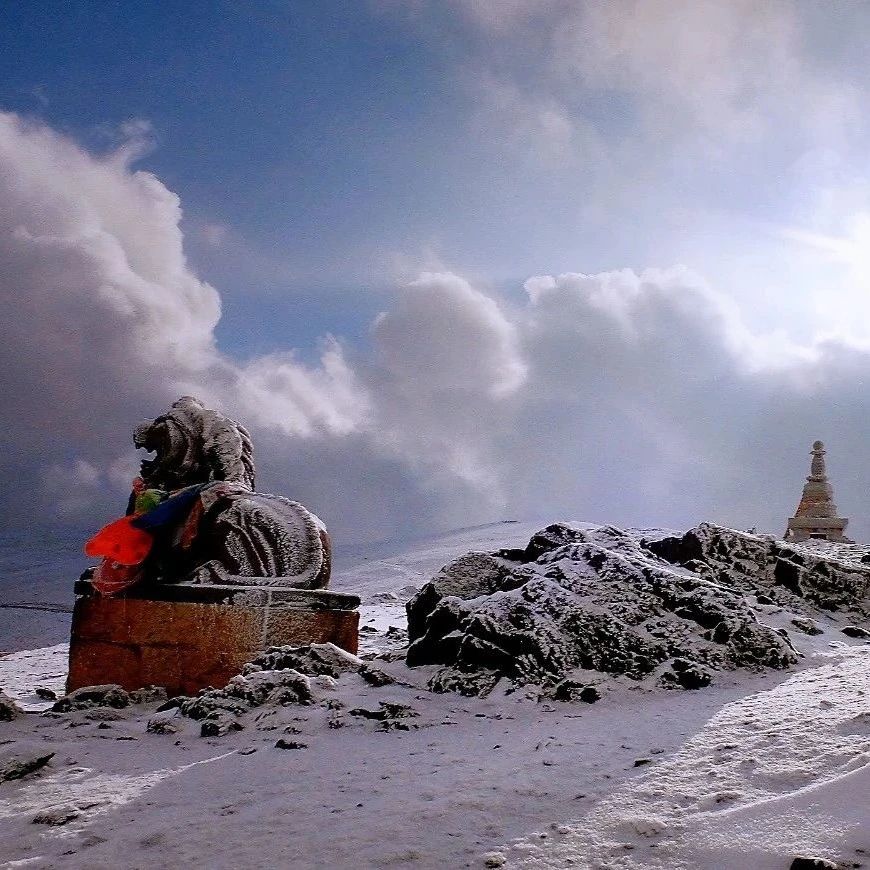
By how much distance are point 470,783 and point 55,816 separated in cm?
129

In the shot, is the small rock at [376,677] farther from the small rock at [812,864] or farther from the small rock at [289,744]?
the small rock at [812,864]

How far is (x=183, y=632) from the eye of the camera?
4.35m

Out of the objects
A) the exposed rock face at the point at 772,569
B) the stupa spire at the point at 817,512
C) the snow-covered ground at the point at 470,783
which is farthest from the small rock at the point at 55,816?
the stupa spire at the point at 817,512

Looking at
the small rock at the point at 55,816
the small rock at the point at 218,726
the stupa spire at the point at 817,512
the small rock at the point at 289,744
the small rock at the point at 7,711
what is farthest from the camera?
the stupa spire at the point at 817,512

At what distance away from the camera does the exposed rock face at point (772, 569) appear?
5.62 metres

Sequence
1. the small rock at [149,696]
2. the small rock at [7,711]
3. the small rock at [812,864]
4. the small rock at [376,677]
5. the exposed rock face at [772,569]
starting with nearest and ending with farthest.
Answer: the small rock at [812,864] → the small rock at [7,711] → the small rock at [376,677] → the small rock at [149,696] → the exposed rock face at [772,569]

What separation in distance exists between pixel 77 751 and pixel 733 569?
4873mm

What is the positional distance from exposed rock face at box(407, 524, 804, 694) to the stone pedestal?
3.09 feet

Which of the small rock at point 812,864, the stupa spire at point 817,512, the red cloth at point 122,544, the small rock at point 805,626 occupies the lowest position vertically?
the small rock at point 812,864

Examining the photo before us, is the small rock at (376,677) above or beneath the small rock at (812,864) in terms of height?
above

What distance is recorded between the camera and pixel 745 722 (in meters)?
2.72

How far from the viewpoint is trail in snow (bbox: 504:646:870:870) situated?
1705mm

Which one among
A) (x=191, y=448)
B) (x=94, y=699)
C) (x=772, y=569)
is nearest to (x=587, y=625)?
(x=94, y=699)

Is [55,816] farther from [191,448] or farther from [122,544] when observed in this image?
[191,448]
